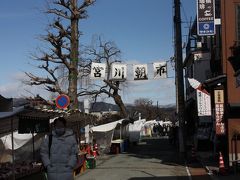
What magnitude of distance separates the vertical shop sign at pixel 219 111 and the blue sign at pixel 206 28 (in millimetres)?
3067

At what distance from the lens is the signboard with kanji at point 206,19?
76.9 ft

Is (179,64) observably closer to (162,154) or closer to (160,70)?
(160,70)

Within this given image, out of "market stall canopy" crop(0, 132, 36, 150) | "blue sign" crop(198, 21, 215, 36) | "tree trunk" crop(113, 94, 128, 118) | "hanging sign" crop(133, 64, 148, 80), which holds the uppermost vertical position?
"blue sign" crop(198, 21, 215, 36)

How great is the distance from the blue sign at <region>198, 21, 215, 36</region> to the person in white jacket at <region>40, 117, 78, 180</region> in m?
15.6

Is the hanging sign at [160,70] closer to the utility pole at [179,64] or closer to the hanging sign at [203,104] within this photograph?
the utility pole at [179,64]

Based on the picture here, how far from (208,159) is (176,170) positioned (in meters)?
4.44

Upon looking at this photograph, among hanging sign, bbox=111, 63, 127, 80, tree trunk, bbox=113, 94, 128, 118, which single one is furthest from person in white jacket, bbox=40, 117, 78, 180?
tree trunk, bbox=113, 94, 128, 118

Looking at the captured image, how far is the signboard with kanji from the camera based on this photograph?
23.5 meters

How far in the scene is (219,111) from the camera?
2225 cm

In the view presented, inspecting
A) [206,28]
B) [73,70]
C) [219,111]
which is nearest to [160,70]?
[73,70]

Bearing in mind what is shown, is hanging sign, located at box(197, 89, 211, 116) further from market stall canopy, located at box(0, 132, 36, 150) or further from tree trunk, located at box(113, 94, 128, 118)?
tree trunk, located at box(113, 94, 128, 118)

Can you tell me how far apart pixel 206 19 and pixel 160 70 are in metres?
9.93

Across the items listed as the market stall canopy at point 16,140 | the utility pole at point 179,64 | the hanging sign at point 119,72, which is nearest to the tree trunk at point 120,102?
the hanging sign at point 119,72

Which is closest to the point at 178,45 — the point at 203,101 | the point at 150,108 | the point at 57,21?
the point at 203,101
